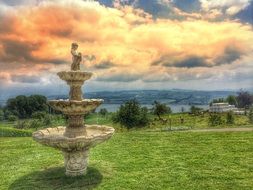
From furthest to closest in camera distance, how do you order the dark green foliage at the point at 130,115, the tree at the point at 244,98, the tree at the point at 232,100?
the tree at the point at 244,98 < the tree at the point at 232,100 < the dark green foliage at the point at 130,115

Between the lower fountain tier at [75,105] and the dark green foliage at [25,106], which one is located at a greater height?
the lower fountain tier at [75,105]

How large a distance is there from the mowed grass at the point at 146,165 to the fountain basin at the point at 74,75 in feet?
10.7

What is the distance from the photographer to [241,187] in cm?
949

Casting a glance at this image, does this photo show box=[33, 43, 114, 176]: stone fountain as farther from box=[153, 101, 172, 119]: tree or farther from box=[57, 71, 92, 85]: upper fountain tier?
box=[153, 101, 172, 119]: tree

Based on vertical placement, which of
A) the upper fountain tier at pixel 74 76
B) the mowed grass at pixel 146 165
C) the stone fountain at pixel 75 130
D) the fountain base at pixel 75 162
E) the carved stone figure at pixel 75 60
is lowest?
the mowed grass at pixel 146 165

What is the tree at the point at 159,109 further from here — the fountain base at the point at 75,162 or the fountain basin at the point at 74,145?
the fountain base at the point at 75,162

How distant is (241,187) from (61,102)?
602cm

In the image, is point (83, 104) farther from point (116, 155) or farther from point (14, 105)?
point (14, 105)

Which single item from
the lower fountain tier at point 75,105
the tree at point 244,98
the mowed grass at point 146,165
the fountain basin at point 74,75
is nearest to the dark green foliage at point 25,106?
the tree at point 244,98

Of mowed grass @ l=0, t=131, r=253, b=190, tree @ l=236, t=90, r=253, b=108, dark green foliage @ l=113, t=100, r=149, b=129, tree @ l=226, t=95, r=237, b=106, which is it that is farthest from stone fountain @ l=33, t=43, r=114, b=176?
tree @ l=236, t=90, r=253, b=108

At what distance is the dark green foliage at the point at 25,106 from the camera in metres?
82.4

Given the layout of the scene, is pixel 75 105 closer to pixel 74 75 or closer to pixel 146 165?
pixel 74 75

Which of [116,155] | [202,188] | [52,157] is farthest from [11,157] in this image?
[202,188]

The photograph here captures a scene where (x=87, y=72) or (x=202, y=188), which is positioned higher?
(x=87, y=72)
